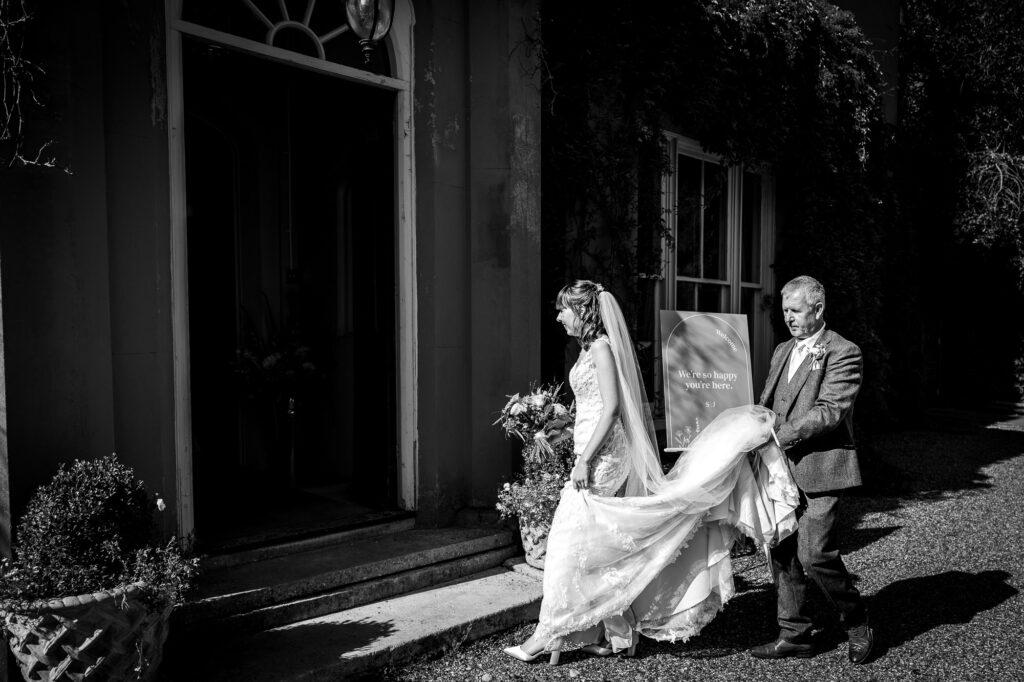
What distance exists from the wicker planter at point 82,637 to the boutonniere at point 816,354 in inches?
129

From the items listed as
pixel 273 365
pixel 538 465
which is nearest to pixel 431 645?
pixel 538 465

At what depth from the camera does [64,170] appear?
337 cm

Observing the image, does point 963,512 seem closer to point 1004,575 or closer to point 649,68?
point 1004,575

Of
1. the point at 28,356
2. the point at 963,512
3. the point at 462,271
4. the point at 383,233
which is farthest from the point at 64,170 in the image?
the point at 963,512

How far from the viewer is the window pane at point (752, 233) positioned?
339 inches

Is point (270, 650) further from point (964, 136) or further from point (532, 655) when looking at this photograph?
point (964, 136)

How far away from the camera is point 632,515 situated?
3635mm

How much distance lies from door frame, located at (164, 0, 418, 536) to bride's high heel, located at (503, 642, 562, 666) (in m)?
1.64

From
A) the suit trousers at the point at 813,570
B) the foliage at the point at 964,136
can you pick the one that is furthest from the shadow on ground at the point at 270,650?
the foliage at the point at 964,136

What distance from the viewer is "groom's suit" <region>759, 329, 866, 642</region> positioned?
11.7 feet

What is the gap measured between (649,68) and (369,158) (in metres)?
2.71

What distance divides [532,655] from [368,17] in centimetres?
360

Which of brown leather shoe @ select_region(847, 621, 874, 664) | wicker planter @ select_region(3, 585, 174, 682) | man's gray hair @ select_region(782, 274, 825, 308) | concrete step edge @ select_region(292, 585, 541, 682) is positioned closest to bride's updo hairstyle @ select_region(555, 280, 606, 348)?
man's gray hair @ select_region(782, 274, 825, 308)

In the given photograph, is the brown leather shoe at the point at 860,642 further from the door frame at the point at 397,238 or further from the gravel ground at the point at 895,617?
the door frame at the point at 397,238
